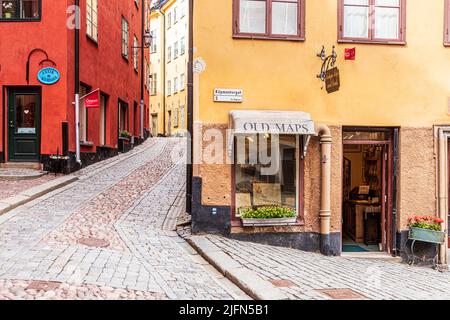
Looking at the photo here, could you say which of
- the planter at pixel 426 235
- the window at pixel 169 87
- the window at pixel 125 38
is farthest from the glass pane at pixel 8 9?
the window at pixel 169 87

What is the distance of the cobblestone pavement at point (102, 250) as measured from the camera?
5537 millimetres

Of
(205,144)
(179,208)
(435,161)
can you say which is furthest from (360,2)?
(179,208)

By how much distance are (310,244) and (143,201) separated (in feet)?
13.6

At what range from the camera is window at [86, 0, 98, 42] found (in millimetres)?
16625

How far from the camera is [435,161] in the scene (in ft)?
32.3

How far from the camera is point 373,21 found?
9828 millimetres

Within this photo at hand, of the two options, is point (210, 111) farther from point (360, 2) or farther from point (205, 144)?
point (360, 2)

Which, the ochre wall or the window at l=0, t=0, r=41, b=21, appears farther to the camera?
the window at l=0, t=0, r=41, b=21

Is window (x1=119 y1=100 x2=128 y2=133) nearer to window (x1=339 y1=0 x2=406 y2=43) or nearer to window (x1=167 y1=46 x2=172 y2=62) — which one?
window (x1=339 y1=0 x2=406 y2=43)

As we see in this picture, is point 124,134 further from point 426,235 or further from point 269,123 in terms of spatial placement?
point 426,235

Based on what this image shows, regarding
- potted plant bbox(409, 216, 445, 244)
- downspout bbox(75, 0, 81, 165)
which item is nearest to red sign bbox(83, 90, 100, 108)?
downspout bbox(75, 0, 81, 165)

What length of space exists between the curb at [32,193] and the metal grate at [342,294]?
20.6ft

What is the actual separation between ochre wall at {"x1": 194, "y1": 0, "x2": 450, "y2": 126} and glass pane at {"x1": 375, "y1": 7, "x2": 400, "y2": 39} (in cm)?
23

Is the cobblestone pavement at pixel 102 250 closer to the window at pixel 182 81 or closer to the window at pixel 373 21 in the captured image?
the window at pixel 373 21
